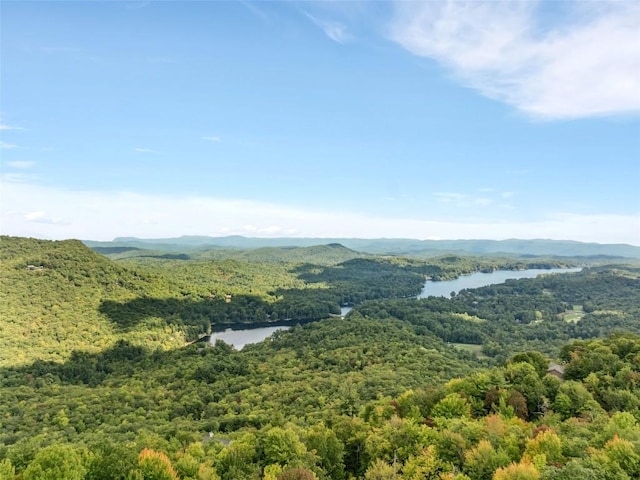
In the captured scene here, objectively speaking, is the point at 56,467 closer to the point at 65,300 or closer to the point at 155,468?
the point at 155,468

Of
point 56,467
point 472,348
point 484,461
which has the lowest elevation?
point 472,348

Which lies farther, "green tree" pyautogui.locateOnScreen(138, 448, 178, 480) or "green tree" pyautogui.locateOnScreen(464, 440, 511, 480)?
"green tree" pyautogui.locateOnScreen(138, 448, 178, 480)

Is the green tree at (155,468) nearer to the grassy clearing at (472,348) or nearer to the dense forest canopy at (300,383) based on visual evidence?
the dense forest canopy at (300,383)

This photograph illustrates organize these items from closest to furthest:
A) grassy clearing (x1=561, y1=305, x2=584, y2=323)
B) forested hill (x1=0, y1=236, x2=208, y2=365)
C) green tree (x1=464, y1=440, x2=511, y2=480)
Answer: green tree (x1=464, y1=440, x2=511, y2=480) → forested hill (x1=0, y1=236, x2=208, y2=365) → grassy clearing (x1=561, y1=305, x2=584, y2=323)

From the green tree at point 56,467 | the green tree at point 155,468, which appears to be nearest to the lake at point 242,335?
the green tree at point 56,467

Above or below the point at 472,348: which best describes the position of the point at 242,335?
below

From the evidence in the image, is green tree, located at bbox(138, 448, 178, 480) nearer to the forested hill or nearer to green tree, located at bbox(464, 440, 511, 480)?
green tree, located at bbox(464, 440, 511, 480)

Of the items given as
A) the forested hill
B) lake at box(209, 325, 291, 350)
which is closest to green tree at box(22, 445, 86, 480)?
the forested hill

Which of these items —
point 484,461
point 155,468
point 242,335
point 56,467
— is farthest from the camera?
point 242,335

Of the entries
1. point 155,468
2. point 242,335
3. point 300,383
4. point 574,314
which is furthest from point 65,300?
point 574,314

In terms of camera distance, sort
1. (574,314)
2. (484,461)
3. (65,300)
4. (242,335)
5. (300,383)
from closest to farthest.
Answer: (484,461) < (300,383) < (65,300) < (242,335) < (574,314)
